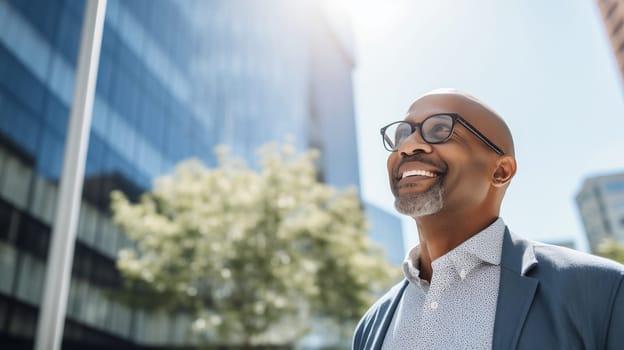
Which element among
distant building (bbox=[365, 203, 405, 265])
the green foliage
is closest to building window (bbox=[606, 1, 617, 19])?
→ the green foliage

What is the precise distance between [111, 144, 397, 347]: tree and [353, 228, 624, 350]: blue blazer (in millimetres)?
11785

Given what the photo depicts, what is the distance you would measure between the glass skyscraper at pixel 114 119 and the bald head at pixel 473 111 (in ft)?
47.6

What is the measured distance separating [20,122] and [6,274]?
4.84 meters

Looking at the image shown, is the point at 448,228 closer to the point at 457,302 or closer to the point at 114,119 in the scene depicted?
the point at 457,302

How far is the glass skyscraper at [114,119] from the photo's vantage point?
1620 centimetres

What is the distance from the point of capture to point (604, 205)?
7275 cm

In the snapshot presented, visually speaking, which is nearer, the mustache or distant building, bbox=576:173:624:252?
the mustache

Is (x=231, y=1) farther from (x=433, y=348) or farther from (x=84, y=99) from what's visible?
(x=433, y=348)

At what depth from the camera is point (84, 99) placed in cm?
501

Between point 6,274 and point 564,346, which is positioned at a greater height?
point 6,274

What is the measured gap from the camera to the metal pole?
4398 mm

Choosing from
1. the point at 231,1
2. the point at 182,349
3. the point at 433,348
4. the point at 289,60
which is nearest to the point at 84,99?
the point at 433,348

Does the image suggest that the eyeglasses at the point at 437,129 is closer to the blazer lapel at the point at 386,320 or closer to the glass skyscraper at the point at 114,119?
the blazer lapel at the point at 386,320

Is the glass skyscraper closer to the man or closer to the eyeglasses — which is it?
the man
